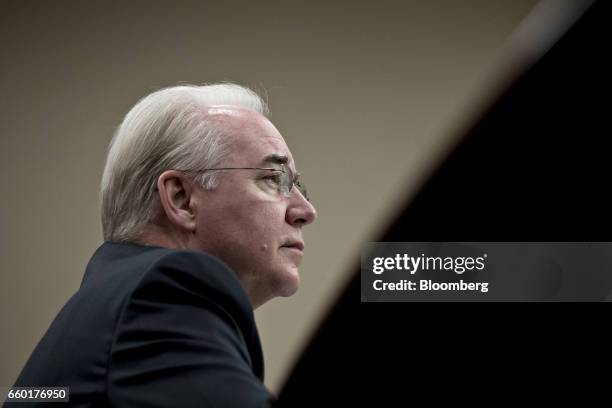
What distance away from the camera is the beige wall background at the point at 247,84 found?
223 cm

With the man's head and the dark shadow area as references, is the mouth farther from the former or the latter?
the dark shadow area

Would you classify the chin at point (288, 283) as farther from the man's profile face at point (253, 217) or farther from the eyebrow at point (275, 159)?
the eyebrow at point (275, 159)

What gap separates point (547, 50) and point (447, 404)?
78mm

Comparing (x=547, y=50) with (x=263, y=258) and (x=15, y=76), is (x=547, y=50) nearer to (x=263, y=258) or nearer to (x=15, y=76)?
(x=263, y=258)

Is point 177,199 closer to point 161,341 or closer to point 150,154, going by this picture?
point 150,154

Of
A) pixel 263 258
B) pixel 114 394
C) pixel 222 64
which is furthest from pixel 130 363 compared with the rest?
pixel 222 64

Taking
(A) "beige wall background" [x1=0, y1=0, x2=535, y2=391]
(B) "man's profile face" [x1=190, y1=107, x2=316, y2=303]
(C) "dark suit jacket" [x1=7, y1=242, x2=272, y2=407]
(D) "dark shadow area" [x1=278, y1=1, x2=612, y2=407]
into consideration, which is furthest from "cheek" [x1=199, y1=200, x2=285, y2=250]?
(A) "beige wall background" [x1=0, y1=0, x2=535, y2=391]

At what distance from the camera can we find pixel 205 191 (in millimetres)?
828

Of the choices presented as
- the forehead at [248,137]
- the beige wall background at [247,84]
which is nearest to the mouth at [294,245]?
the forehead at [248,137]

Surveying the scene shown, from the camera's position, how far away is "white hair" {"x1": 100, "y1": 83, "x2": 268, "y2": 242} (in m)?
0.82

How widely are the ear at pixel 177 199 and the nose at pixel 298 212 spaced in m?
0.12

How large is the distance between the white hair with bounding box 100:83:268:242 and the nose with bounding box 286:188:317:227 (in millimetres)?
100

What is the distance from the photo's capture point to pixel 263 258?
812mm

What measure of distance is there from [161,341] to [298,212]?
1.34ft
